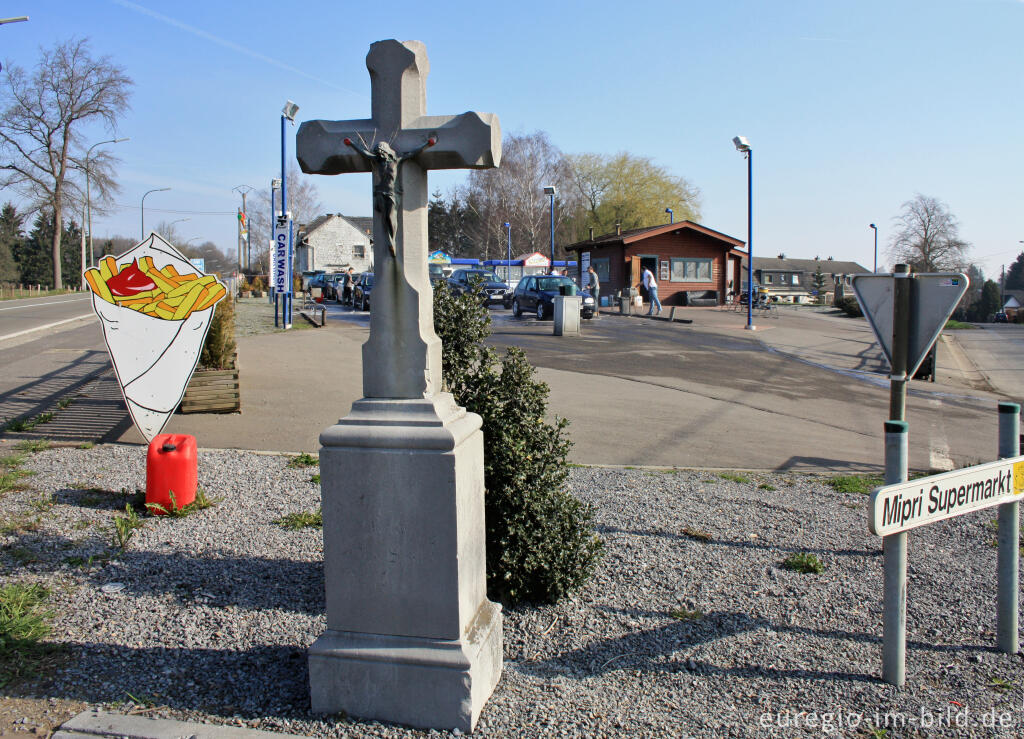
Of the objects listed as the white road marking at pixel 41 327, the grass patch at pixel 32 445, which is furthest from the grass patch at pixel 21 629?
the white road marking at pixel 41 327

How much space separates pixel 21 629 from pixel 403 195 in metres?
2.71

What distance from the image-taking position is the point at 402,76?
125 inches

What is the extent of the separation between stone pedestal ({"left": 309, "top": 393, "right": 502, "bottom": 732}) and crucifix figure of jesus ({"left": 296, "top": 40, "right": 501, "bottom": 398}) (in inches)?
5.9

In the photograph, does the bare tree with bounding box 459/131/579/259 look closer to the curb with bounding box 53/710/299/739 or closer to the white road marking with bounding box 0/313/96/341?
the white road marking with bounding box 0/313/96/341

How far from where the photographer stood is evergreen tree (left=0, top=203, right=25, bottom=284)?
64188 mm

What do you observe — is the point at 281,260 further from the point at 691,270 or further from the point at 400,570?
the point at 691,270

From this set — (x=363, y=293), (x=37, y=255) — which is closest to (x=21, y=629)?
(x=363, y=293)

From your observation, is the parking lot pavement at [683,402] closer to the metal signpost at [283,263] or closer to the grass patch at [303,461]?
the grass patch at [303,461]

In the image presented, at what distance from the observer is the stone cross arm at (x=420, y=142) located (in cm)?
310

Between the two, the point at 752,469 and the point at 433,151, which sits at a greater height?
the point at 433,151

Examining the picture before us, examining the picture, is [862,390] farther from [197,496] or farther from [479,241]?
[479,241]

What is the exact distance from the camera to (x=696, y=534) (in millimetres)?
5312

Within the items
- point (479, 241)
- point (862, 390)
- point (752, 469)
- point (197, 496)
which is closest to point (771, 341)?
point (862, 390)

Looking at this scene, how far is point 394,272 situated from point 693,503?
3870 mm
